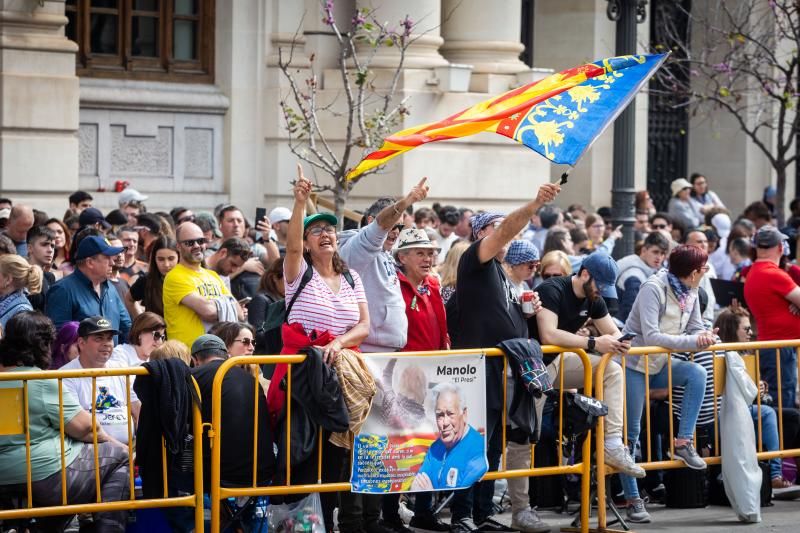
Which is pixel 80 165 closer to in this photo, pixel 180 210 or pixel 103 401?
pixel 180 210

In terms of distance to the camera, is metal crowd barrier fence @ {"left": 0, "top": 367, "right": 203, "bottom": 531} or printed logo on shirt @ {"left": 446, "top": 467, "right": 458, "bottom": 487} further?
printed logo on shirt @ {"left": 446, "top": 467, "right": 458, "bottom": 487}

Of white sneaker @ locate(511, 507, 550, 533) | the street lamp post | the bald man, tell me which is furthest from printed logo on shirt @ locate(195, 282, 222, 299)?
the street lamp post

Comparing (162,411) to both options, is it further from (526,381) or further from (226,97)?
(226,97)

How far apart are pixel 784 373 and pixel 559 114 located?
11.2 ft

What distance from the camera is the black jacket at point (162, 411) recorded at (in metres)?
8.02

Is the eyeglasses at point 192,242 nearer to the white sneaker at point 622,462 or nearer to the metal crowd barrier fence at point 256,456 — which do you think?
the metal crowd barrier fence at point 256,456

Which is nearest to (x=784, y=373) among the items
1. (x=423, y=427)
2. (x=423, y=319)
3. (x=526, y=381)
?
(x=526, y=381)

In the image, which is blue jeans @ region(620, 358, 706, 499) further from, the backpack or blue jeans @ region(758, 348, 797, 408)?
the backpack

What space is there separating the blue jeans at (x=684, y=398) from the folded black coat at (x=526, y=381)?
3.52 ft

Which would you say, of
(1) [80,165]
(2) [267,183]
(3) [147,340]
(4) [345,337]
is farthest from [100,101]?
(4) [345,337]

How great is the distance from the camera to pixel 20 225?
12.0 m

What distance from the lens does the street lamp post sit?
601 inches

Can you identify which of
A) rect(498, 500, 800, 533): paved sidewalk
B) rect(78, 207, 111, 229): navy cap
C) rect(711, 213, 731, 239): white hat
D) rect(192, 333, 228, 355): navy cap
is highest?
Answer: rect(711, 213, 731, 239): white hat

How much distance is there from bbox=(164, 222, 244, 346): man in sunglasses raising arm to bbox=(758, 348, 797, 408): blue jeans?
3.87m
